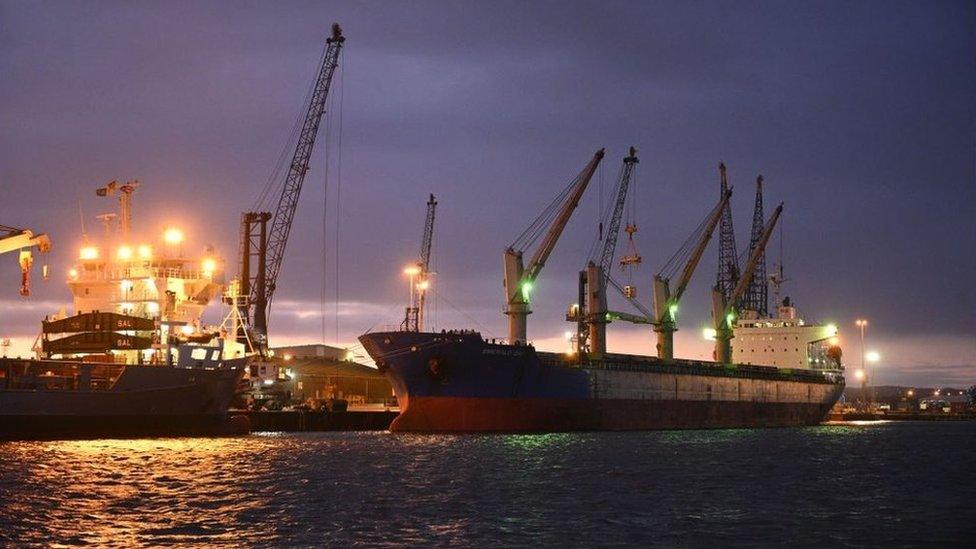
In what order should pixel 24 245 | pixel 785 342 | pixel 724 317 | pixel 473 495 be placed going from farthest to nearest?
pixel 785 342, pixel 724 317, pixel 24 245, pixel 473 495

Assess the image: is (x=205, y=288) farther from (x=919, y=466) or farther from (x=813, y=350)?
(x=813, y=350)

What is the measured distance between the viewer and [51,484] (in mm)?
34344

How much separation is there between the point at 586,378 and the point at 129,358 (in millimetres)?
29433

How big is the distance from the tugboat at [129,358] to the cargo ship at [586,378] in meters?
10.7

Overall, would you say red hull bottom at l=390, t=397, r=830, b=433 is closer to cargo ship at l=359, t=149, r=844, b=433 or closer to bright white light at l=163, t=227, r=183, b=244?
cargo ship at l=359, t=149, r=844, b=433

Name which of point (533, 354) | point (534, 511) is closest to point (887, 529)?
point (534, 511)

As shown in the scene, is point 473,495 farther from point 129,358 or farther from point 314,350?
point 314,350

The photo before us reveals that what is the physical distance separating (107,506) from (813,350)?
312 feet

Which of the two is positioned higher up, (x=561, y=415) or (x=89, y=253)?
(x=89, y=253)

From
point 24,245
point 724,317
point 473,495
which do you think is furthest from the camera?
point 724,317

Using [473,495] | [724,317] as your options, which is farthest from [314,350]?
[473,495]

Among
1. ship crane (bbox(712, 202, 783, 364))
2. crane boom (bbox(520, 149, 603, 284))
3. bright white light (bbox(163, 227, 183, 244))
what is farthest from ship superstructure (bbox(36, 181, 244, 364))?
ship crane (bbox(712, 202, 783, 364))

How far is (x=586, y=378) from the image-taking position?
230ft

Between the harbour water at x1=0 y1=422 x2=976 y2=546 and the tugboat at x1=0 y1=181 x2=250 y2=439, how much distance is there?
2379 millimetres
